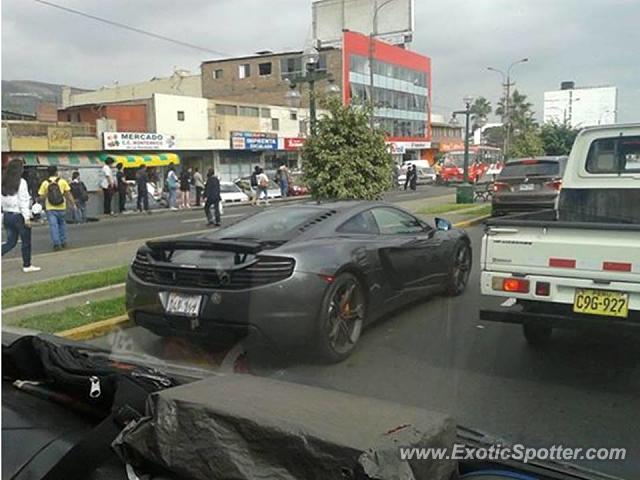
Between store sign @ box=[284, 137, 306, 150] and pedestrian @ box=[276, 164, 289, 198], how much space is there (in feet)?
0.87

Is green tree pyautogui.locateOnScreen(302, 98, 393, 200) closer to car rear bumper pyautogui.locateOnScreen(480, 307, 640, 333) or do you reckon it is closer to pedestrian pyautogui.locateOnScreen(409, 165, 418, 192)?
pedestrian pyautogui.locateOnScreen(409, 165, 418, 192)

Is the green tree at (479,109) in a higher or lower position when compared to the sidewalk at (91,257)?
higher

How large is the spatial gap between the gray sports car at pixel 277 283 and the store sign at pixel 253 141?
3708mm

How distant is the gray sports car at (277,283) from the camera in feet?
11.4

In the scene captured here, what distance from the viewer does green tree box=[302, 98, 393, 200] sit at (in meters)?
5.64

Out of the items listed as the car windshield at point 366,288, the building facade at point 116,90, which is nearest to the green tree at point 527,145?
the car windshield at point 366,288

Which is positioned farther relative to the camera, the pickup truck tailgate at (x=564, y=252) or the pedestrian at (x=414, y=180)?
the pedestrian at (x=414, y=180)

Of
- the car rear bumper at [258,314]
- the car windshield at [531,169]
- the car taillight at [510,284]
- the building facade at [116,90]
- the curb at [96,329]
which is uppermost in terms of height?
the building facade at [116,90]

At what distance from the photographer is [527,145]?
3389 millimetres

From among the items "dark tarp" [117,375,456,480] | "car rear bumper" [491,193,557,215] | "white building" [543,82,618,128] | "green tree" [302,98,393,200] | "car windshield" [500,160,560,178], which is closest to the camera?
"dark tarp" [117,375,456,480]

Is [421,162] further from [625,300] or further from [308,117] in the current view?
[625,300]

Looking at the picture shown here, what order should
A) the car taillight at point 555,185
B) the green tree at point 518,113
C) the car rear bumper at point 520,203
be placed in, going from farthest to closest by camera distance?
the car rear bumper at point 520,203 < the car taillight at point 555,185 < the green tree at point 518,113

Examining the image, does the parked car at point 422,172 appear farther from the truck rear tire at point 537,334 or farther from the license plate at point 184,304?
the license plate at point 184,304

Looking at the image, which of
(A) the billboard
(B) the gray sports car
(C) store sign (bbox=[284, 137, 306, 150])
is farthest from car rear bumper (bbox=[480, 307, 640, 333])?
(C) store sign (bbox=[284, 137, 306, 150])
